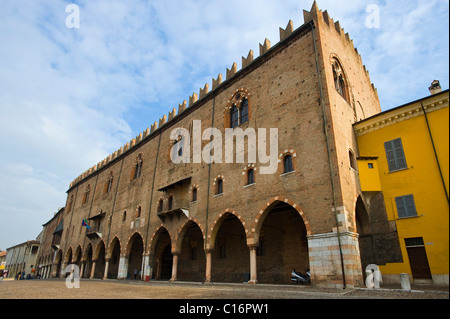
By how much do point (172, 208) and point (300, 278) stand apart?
10.1m

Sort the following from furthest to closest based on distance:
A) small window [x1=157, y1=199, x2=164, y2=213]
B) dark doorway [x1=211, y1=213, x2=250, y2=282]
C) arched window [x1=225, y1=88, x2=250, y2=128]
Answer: small window [x1=157, y1=199, x2=164, y2=213]
dark doorway [x1=211, y1=213, x2=250, y2=282]
arched window [x1=225, y1=88, x2=250, y2=128]

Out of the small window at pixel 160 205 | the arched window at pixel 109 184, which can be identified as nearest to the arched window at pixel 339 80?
the small window at pixel 160 205

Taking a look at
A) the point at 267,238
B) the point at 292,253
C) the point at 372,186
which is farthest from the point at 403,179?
the point at 267,238

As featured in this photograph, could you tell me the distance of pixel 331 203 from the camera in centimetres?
1166

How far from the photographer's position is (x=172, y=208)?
20594 millimetres

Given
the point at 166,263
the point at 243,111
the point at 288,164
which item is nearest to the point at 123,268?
the point at 166,263

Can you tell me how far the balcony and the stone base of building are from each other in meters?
9.43

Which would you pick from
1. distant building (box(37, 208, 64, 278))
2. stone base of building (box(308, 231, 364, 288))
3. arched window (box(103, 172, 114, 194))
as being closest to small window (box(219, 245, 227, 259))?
stone base of building (box(308, 231, 364, 288))

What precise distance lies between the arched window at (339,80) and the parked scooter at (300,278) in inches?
380

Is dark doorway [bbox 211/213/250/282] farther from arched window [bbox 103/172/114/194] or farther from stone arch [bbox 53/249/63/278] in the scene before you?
stone arch [bbox 53/249/63/278]

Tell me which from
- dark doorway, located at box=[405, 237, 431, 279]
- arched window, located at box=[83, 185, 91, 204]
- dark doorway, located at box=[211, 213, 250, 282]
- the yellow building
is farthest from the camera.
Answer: arched window, located at box=[83, 185, 91, 204]

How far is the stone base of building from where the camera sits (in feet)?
34.6

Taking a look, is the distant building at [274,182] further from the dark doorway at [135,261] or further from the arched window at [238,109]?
the dark doorway at [135,261]
